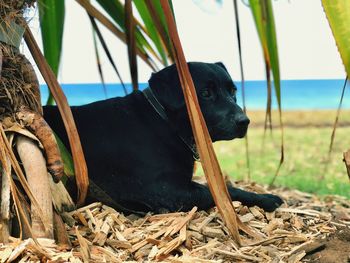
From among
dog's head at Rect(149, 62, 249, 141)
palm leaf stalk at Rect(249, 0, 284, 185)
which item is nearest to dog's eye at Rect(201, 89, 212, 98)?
dog's head at Rect(149, 62, 249, 141)

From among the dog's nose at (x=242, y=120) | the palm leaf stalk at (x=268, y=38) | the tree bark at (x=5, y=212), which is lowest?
the tree bark at (x=5, y=212)

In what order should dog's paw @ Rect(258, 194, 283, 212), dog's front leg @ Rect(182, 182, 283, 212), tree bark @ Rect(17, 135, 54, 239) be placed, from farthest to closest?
1. dog's paw @ Rect(258, 194, 283, 212)
2. dog's front leg @ Rect(182, 182, 283, 212)
3. tree bark @ Rect(17, 135, 54, 239)

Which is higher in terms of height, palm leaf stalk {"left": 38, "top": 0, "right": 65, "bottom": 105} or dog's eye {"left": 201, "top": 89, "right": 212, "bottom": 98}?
palm leaf stalk {"left": 38, "top": 0, "right": 65, "bottom": 105}

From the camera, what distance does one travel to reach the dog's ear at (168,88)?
2.32 metres

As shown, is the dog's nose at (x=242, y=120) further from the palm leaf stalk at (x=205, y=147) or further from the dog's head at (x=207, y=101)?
the palm leaf stalk at (x=205, y=147)

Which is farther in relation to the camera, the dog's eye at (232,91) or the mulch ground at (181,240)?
the dog's eye at (232,91)

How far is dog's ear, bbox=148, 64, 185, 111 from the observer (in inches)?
91.4

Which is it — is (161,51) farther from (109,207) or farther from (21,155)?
(21,155)

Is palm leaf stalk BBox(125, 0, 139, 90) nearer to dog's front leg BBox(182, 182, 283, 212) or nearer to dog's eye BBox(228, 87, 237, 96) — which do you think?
dog's eye BBox(228, 87, 237, 96)

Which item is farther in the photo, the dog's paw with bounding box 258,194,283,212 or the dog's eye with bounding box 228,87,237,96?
the dog's eye with bounding box 228,87,237,96

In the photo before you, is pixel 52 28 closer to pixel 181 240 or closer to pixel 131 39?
pixel 131 39

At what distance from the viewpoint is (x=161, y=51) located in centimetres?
289

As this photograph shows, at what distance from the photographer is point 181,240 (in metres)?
1.84

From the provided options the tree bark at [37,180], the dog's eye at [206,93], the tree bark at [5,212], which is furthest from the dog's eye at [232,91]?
the tree bark at [5,212]
